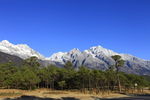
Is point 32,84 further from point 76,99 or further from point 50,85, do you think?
point 76,99

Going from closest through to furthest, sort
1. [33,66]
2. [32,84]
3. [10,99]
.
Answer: [10,99] → [32,84] → [33,66]

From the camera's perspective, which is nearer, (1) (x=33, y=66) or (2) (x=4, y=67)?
(2) (x=4, y=67)

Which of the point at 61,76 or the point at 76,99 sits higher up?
the point at 61,76

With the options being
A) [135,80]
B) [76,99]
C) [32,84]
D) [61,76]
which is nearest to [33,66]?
[61,76]

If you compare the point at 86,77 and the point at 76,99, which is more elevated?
the point at 86,77

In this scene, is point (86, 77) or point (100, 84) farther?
point (100, 84)

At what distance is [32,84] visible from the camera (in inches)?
4611

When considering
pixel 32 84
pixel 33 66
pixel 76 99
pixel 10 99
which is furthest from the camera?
pixel 33 66

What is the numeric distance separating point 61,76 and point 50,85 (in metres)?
6.95

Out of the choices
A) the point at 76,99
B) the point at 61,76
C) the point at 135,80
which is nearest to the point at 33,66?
the point at 61,76

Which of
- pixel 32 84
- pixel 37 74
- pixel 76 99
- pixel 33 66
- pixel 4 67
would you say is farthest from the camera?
pixel 33 66

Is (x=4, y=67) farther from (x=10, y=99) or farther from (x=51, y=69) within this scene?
(x=10, y=99)

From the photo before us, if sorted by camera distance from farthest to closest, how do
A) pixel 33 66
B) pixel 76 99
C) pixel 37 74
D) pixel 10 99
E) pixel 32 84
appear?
pixel 33 66, pixel 37 74, pixel 32 84, pixel 76 99, pixel 10 99

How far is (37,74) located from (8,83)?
16.4 metres
